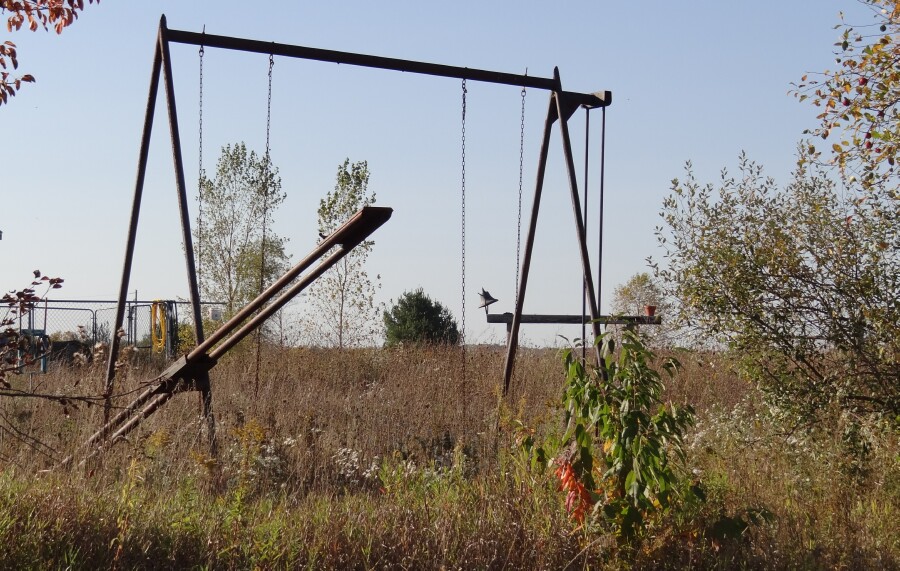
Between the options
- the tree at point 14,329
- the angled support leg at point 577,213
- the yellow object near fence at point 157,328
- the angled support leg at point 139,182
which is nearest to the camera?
the tree at point 14,329

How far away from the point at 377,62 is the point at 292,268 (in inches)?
105

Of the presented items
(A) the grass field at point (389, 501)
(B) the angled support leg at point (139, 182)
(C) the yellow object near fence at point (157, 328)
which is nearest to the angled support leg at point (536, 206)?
(A) the grass field at point (389, 501)

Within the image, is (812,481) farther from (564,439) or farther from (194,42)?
(194,42)

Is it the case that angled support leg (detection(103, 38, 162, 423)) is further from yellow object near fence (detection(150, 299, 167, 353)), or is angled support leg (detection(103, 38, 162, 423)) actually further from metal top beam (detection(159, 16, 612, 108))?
yellow object near fence (detection(150, 299, 167, 353))

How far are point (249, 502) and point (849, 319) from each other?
3956 mm

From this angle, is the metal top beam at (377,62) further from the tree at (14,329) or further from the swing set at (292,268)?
the tree at (14,329)

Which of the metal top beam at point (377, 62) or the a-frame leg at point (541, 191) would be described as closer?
the metal top beam at point (377, 62)

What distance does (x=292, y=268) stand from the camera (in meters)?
6.32

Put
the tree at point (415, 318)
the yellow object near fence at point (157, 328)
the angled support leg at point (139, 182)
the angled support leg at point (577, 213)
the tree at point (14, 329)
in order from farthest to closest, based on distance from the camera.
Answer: the tree at point (415, 318)
the yellow object near fence at point (157, 328)
the angled support leg at point (577, 213)
the angled support leg at point (139, 182)
the tree at point (14, 329)

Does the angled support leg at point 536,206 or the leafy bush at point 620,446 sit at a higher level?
the angled support leg at point 536,206

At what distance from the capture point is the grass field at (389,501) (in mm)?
4727

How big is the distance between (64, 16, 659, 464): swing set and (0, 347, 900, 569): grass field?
260mm

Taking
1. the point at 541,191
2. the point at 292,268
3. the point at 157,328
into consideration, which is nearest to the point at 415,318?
the point at 157,328

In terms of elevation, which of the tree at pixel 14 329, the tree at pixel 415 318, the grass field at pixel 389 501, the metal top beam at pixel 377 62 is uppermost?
the metal top beam at pixel 377 62
